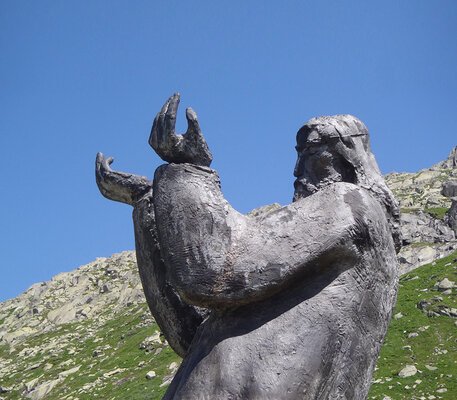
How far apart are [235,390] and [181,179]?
1.21 meters

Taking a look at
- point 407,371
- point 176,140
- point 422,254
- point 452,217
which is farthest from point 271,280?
point 452,217

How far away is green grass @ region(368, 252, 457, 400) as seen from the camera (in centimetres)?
2942

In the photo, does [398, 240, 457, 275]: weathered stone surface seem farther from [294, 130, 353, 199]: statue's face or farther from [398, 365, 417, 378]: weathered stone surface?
[294, 130, 353, 199]: statue's face

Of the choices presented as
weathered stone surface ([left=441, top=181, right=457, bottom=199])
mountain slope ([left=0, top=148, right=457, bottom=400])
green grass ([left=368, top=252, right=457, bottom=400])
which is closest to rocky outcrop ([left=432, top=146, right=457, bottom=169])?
mountain slope ([left=0, top=148, right=457, bottom=400])

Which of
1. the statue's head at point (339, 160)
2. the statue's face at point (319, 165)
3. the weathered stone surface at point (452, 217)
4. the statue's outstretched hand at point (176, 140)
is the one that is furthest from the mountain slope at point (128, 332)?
the statue's outstretched hand at point (176, 140)

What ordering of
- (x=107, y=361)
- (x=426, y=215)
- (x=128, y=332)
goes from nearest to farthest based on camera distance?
(x=107, y=361) → (x=128, y=332) → (x=426, y=215)

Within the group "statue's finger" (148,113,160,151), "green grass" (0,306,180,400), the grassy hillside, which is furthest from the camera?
"green grass" (0,306,180,400)

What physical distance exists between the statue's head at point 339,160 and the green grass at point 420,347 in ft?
83.3

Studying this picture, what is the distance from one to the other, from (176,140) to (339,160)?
1.14 meters

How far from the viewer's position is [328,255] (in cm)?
413

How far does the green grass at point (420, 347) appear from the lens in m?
29.4

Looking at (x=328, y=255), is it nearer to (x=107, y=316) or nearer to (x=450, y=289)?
Answer: (x=450, y=289)

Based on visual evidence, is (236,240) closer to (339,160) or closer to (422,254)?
(339,160)

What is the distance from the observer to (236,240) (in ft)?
13.5
